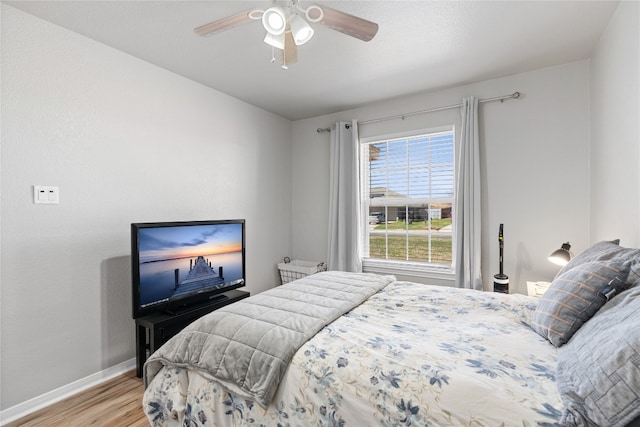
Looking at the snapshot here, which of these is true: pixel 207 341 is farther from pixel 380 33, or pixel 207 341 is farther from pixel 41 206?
pixel 380 33

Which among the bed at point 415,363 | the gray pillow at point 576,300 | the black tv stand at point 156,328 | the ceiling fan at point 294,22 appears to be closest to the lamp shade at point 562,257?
the bed at point 415,363

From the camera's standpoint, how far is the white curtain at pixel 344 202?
3.71 meters

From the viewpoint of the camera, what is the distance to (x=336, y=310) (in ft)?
5.28

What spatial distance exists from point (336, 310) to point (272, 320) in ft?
1.16

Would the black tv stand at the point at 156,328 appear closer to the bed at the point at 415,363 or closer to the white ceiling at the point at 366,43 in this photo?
the bed at the point at 415,363

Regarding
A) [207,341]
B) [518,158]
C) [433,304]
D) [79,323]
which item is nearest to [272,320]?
[207,341]

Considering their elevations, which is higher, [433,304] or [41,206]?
[41,206]

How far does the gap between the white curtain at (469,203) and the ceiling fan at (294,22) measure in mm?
1799

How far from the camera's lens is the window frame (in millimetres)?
3229

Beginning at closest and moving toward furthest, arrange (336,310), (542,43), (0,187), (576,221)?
(336,310), (0,187), (542,43), (576,221)

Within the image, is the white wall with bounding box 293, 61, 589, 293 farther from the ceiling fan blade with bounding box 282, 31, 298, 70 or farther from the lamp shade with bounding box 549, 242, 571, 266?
the ceiling fan blade with bounding box 282, 31, 298, 70

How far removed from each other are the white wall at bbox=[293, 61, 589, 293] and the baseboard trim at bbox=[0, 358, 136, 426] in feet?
11.0

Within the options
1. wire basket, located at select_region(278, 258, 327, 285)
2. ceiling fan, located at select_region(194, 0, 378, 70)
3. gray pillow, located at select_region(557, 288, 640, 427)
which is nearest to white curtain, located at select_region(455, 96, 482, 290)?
wire basket, located at select_region(278, 258, 327, 285)

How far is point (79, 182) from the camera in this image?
2166mm
